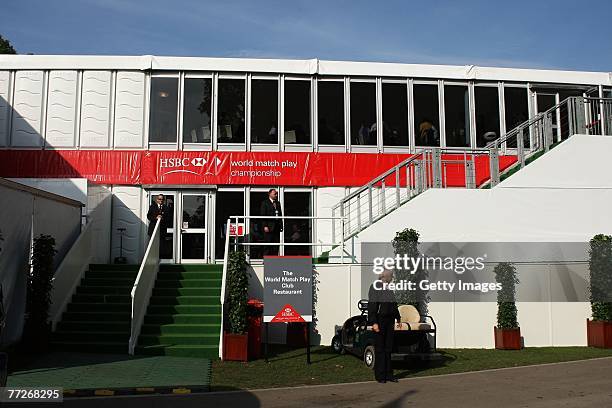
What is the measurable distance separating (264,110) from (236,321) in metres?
7.82

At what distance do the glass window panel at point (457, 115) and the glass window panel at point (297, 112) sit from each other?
426 cm

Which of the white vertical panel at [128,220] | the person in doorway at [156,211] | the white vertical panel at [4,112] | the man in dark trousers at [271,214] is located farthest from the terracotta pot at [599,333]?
the white vertical panel at [4,112]

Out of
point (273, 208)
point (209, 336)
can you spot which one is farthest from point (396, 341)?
point (273, 208)

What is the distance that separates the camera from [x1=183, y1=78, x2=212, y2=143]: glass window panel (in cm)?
1698

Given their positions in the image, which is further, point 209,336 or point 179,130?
point 179,130

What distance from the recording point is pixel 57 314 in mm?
12344

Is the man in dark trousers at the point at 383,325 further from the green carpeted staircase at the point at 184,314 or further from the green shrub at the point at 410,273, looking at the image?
the green carpeted staircase at the point at 184,314

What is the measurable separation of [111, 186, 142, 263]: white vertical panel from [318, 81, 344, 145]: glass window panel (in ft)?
18.5

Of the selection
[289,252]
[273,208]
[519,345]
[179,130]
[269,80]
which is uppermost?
[269,80]

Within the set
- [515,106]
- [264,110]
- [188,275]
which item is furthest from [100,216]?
[515,106]

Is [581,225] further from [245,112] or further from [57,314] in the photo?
[57,314]

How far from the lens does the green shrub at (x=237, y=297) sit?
1130cm

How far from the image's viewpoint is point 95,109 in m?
16.7

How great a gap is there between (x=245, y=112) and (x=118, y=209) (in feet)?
14.9
